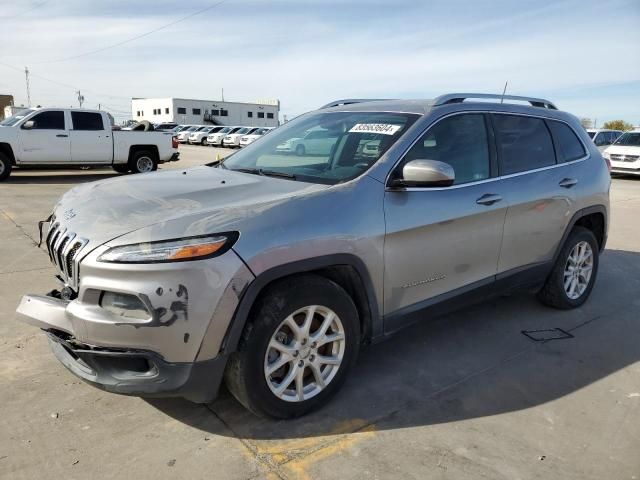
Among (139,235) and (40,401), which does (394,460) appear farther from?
(40,401)

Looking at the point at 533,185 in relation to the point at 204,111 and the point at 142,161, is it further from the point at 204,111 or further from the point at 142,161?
the point at 204,111


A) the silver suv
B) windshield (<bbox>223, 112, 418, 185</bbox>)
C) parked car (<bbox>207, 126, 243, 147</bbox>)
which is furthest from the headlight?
parked car (<bbox>207, 126, 243, 147</bbox>)

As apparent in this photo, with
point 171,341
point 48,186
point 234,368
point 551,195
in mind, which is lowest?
point 48,186

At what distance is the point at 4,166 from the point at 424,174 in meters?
13.2

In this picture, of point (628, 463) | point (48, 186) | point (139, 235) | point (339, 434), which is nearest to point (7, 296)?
point (139, 235)

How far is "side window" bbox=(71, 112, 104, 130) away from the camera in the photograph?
545 inches

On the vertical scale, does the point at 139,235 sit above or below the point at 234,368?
above

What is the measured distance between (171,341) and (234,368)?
38 cm

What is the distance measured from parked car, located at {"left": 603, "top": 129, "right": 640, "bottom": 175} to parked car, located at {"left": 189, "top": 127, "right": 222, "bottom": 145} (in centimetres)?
3067

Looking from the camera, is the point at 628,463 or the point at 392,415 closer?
the point at 628,463

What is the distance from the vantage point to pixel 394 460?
2.65 m

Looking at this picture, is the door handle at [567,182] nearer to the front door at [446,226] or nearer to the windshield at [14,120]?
the front door at [446,226]

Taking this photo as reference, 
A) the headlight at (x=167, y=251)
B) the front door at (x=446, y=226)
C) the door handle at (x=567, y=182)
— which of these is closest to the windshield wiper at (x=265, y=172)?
the front door at (x=446, y=226)

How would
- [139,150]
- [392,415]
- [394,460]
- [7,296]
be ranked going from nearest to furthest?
1. [394,460]
2. [392,415]
3. [7,296]
4. [139,150]
